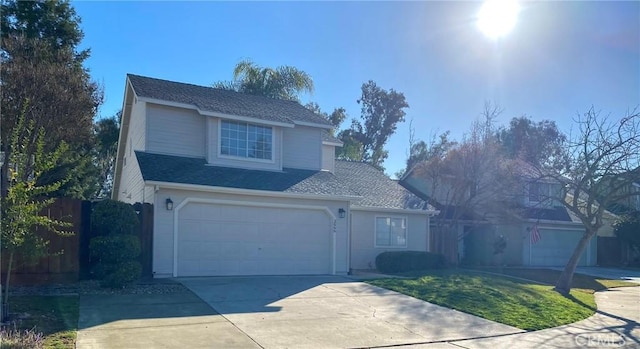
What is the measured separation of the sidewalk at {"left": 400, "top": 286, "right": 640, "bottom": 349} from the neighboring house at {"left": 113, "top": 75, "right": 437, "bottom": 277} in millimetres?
8372

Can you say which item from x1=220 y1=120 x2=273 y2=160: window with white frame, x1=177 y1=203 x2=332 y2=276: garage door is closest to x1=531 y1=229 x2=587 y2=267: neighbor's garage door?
x1=177 y1=203 x2=332 y2=276: garage door

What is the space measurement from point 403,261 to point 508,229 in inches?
442

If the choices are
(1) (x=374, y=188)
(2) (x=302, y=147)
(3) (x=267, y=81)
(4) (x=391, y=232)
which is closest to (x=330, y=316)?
(2) (x=302, y=147)

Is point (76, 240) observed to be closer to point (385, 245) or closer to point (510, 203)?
point (385, 245)

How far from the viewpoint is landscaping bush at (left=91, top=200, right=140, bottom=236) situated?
12.9 meters

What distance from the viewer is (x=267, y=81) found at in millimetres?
36281

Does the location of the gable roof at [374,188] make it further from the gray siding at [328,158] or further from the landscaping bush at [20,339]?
the landscaping bush at [20,339]

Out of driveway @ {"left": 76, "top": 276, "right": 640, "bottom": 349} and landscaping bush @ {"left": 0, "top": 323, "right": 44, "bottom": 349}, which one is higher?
landscaping bush @ {"left": 0, "top": 323, "right": 44, "bottom": 349}

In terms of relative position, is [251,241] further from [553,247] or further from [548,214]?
[548,214]

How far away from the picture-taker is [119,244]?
1253cm

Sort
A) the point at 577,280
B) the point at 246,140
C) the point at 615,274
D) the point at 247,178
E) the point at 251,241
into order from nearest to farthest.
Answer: the point at 251,241
the point at 247,178
the point at 246,140
the point at 577,280
the point at 615,274

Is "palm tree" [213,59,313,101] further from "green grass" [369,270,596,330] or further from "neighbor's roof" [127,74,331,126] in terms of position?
"green grass" [369,270,596,330]

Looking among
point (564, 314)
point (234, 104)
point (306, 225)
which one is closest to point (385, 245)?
point (306, 225)

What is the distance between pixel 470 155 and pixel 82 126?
16.6 metres
